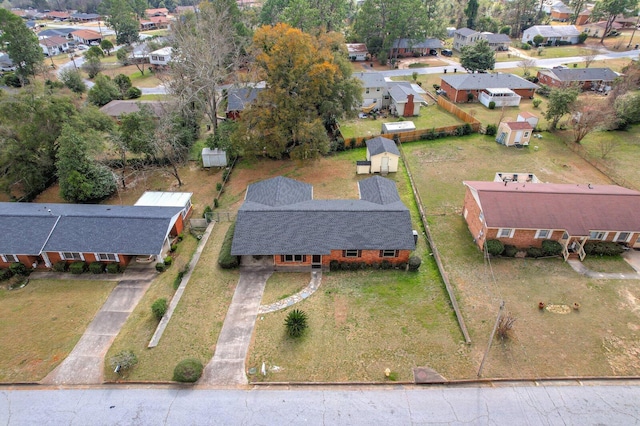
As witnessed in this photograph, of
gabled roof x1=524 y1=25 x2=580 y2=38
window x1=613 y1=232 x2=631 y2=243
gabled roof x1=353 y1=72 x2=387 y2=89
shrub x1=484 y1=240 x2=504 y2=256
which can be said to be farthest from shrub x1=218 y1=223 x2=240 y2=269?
gabled roof x1=524 y1=25 x2=580 y2=38

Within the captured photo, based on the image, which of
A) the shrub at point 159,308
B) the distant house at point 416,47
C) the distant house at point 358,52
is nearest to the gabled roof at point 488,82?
the distant house at point 416,47

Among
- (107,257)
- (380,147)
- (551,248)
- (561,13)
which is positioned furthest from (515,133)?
(561,13)

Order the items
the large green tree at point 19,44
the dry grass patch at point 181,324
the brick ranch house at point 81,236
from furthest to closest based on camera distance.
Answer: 1. the large green tree at point 19,44
2. the brick ranch house at point 81,236
3. the dry grass patch at point 181,324

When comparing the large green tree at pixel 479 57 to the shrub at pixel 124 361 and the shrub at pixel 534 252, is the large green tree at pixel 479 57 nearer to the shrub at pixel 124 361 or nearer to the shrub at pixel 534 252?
the shrub at pixel 534 252

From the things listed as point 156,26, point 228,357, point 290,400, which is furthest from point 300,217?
point 156,26

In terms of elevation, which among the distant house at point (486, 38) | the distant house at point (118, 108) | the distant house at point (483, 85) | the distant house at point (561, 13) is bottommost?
the distant house at point (118, 108)

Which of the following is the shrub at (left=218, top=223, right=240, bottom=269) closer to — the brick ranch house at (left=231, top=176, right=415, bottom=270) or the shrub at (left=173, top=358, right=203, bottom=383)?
the brick ranch house at (left=231, top=176, right=415, bottom=270)
